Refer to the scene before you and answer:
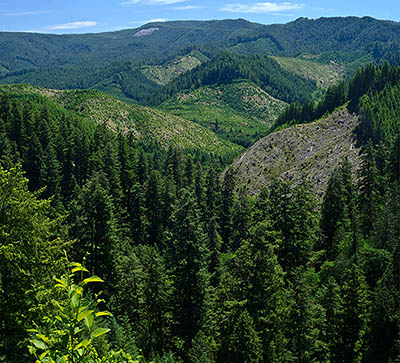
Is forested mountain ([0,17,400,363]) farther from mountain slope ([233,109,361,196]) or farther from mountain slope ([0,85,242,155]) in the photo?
mountain slope ([0,85,242,155])

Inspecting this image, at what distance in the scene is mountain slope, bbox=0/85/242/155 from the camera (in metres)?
159

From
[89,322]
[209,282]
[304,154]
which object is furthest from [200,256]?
[304,154]

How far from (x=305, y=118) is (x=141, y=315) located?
3563 inches

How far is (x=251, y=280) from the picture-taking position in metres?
26.7

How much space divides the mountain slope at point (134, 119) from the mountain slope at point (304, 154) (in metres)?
63.4

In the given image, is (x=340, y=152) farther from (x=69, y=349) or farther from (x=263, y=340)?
(x=69, y=349)

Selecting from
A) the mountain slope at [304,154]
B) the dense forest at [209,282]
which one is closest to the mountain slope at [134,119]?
the mountain slope at [304,154]

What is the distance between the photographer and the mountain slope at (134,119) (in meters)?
159

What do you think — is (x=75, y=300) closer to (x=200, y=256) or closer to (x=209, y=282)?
(x=200, y=256)

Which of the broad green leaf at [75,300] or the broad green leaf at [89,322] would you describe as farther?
the broad green leaf at [75,300]

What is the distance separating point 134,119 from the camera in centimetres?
17000

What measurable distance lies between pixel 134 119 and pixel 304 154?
10329 centimetres

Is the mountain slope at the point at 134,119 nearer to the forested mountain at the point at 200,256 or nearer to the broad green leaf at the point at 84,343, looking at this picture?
the forested mountain at the point at 200,256

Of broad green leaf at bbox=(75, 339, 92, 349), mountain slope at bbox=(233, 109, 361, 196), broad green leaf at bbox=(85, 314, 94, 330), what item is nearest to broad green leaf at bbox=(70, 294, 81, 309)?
broad green leaf at bbox=(85, 314, 94, 330)
